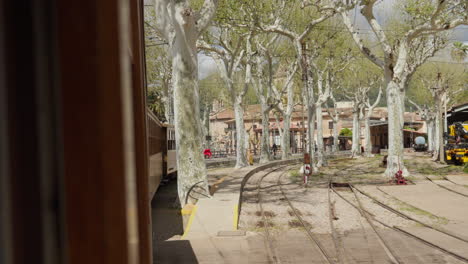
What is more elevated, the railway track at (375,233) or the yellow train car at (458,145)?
the yellow train car at (458,145)

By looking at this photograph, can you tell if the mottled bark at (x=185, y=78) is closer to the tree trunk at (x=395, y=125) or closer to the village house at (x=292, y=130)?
the tree trunk at (x=395, y=125)

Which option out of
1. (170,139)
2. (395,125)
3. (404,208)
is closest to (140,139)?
(404,208)

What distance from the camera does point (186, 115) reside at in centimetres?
1161

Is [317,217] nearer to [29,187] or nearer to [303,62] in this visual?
[29,187]

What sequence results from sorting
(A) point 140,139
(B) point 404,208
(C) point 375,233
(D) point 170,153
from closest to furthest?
(A) point 140,139
(C) point 375,233
(B) point 404,208
(D) point 170,153

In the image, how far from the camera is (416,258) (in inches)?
271

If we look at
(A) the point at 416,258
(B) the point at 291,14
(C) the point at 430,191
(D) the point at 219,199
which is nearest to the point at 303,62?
(B) the point at 291,14

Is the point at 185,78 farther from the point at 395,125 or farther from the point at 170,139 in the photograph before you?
the point at 395,125

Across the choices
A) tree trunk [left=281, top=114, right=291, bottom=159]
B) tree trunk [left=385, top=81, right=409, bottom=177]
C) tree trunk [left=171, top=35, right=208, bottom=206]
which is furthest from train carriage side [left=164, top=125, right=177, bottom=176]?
tree trunk [left=281, top=114, right=291, bottom=159]

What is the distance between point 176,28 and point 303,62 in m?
11.7

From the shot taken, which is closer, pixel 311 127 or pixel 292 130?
pixel 311 127

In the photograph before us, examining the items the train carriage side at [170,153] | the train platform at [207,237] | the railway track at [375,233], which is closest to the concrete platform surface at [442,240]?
the railway track at [375,233]

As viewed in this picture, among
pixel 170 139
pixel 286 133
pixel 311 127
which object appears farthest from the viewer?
pixel 286 133

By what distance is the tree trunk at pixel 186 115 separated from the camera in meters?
11.5
